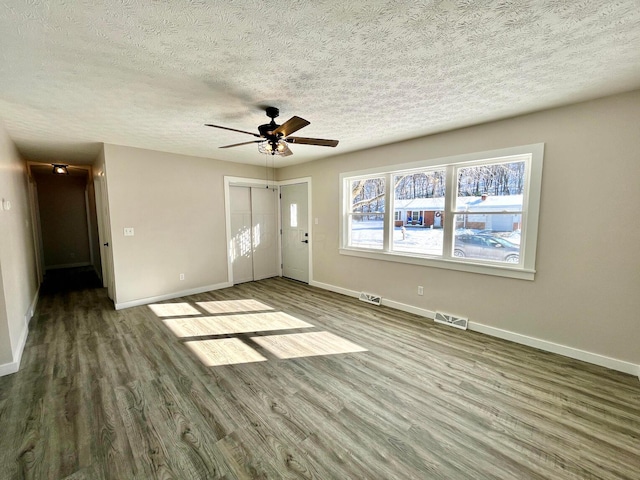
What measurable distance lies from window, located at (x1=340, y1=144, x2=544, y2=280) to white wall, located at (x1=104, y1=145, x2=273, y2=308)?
257cm

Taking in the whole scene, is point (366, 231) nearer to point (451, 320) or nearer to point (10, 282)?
point (451, 320)

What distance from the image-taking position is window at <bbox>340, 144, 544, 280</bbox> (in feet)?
9.51

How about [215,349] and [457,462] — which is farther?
[215,349]

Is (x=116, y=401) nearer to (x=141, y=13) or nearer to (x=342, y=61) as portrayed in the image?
(x=141, y=13)

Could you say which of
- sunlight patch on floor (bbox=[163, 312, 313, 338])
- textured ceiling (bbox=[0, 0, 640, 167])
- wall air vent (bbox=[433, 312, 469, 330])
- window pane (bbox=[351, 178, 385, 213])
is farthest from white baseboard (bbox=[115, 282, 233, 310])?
wall air vent (bbox=[433, 312, 469, 330])

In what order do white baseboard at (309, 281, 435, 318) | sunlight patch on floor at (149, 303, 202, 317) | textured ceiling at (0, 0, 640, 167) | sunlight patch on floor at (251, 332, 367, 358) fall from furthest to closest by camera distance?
sunlight patch on floor at (149, 303, 202, 317) → white baseboard at (309, 281, 435, 318) → sunlight patch on floor at (251, 332, 367, 358) → textured ceiling at (0, 0, 640, 167)

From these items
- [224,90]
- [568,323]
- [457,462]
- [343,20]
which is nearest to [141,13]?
[224,90]

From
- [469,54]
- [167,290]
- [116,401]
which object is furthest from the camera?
[167,290]

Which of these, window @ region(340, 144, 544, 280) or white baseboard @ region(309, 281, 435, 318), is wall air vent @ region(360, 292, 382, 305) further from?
window @ region(340, 144, 544, 280)

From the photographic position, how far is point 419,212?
380 cm

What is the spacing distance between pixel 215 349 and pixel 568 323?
3.69 m

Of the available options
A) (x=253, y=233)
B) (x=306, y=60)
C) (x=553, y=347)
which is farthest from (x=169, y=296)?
(x=553, y=347)

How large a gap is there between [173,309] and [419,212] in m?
3.97

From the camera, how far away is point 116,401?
208 centimetres
